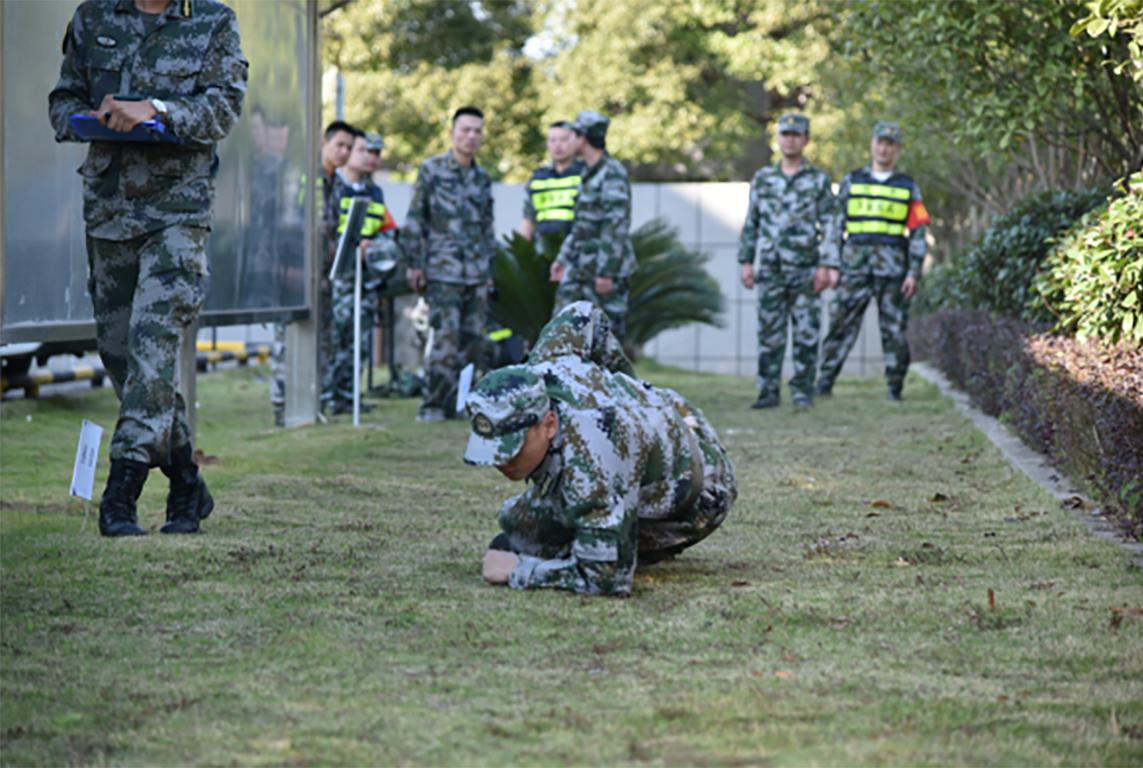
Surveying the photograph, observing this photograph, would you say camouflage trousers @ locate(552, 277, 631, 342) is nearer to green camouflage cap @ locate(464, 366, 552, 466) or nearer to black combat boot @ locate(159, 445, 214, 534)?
black combat boot @ locate(159, 445, 214, 534)

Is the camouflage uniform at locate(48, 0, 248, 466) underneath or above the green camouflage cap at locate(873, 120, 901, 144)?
underneath

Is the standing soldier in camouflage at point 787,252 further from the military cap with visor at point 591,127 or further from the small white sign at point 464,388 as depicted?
the small white sign at point 464,388

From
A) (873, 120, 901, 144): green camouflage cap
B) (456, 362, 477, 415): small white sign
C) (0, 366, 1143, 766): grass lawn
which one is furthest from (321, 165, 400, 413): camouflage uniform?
(456, 362, 477, 415): small white sign

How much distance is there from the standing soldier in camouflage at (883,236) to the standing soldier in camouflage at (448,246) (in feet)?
10.7

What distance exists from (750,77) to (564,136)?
21001 mm

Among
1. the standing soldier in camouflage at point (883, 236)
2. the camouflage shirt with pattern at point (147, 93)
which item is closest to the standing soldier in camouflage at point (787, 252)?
the standing soldier in camouflage at point (883, 236)

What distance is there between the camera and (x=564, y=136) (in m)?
13.3

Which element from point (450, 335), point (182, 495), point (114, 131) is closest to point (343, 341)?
point (450, 335)

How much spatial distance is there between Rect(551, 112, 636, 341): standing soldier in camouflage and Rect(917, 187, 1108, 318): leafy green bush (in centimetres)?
245

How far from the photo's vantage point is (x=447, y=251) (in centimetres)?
1322

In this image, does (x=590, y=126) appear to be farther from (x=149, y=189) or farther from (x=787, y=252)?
(x=149, y=189)

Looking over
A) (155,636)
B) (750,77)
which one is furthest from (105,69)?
(750,77)

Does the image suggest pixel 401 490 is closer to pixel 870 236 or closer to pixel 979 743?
pixel 979 743

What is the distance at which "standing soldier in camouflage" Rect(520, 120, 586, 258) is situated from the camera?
13375mm
